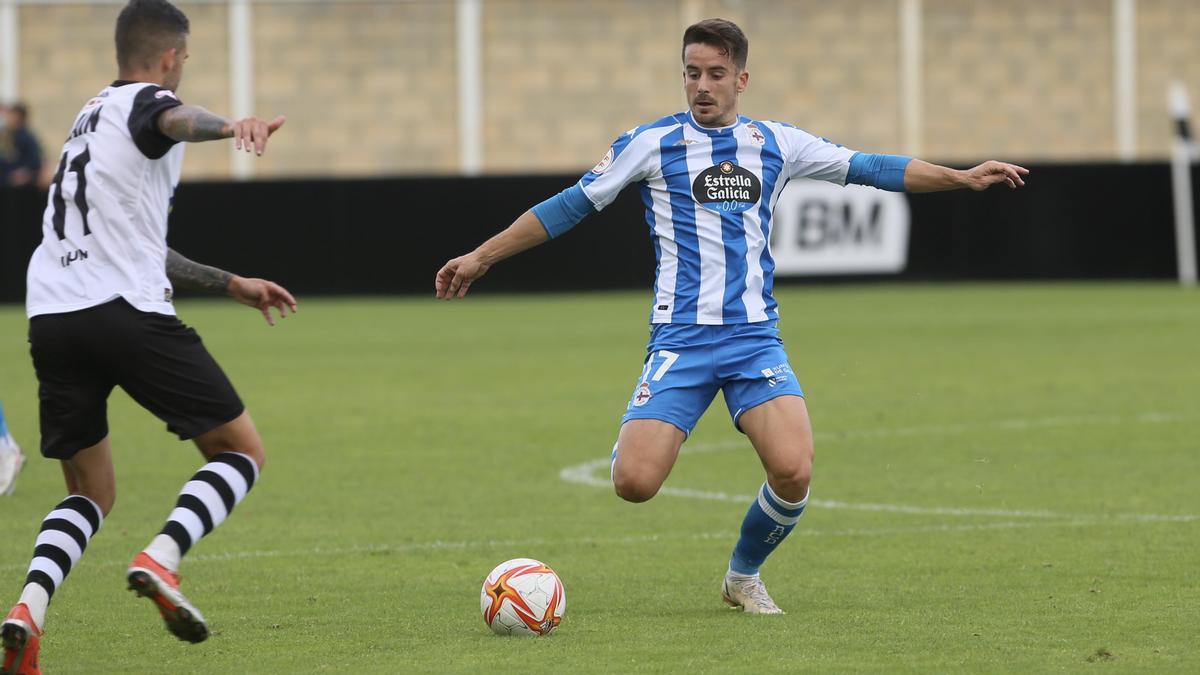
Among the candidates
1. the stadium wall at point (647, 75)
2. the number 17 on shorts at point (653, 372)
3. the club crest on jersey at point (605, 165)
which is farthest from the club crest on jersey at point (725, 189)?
the stadium wall at point (647, 75)

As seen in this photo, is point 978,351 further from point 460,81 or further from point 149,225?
point 460,81

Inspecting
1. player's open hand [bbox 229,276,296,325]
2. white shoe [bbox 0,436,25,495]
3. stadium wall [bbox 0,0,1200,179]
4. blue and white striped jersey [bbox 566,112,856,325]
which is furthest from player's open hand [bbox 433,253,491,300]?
stadium wall [bbox 0,0,1200,179]

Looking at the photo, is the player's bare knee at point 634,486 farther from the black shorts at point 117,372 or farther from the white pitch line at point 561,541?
the white pitch line at point 561,541

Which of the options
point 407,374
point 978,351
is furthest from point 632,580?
point 978,351

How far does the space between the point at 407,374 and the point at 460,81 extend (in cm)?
1824

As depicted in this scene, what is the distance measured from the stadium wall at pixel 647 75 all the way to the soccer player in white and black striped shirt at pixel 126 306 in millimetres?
27740

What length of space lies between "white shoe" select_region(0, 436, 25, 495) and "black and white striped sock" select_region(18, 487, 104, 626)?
13.0 feet

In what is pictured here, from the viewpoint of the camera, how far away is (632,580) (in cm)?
746

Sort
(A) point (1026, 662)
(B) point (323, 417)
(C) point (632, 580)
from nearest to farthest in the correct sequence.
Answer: (A) point (1026, 662) → (C) point (632, 580) → (B) point (323, 417)

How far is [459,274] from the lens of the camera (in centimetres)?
658

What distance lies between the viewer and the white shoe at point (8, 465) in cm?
982

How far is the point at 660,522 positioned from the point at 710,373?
2297mm

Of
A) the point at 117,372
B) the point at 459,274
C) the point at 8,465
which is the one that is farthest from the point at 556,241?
the point at 117,372

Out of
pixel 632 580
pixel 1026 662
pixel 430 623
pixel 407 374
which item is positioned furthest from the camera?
pixel 407 374
